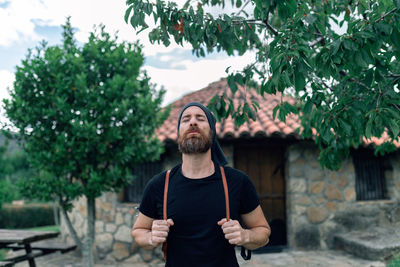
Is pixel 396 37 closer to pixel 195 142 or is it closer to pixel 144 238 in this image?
pixel 195 142

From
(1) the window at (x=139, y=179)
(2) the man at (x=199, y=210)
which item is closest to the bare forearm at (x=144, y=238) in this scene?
(2) the man at (x=199, y=210)

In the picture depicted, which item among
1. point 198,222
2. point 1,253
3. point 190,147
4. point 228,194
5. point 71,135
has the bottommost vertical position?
point 1,253

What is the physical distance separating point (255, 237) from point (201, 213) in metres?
0.34

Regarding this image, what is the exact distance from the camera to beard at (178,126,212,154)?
1859 mm

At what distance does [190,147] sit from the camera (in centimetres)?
186

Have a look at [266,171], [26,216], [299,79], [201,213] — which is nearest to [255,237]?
[201,213]

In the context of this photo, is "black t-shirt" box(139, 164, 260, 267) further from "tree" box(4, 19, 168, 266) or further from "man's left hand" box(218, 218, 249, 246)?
"tree" box(4, 19, 168, 266)

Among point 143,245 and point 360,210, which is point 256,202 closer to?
point 143,245

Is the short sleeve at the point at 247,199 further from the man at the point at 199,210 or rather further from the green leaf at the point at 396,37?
the green leaf at the point at 396,37

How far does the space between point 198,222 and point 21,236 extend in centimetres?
378

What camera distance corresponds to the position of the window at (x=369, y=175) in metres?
7.02

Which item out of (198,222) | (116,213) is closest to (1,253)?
(116,213)

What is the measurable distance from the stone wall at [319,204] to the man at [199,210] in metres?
4.86

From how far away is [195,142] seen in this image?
1.86 meters
